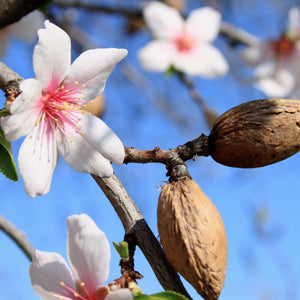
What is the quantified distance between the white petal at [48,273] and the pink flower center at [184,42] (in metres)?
1.34

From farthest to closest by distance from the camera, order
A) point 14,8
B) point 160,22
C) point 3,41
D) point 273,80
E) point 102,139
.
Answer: point 273,80 → point 160,22 → point 3,41 → point 14,8 → point 102,139

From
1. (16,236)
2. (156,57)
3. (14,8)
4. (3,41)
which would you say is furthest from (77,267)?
(156,57)

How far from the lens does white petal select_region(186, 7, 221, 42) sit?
6.31 ft

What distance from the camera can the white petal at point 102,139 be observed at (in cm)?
76

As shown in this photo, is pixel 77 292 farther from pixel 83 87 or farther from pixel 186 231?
pixel 83 87

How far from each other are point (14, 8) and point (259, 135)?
0.63 m

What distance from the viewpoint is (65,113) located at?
0.84 m

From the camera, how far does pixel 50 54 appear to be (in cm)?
75

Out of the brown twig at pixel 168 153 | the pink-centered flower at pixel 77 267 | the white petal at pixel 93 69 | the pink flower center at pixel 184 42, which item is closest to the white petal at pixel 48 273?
the pink-centered flower at pixel 77 267

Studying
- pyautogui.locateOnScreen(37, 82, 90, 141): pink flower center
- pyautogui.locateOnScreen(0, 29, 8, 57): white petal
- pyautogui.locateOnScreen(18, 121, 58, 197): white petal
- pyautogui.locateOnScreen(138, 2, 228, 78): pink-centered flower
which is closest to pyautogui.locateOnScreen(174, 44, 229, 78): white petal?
pyautogui.locateOnScreen(138, 2, 228, 78): pink-centered flower

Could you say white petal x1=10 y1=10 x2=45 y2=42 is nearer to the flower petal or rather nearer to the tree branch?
the tree branch

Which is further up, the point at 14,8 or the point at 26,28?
the point at 26,28

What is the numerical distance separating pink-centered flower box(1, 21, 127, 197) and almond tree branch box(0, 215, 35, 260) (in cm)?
41

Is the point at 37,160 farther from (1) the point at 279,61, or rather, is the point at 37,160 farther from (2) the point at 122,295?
(1) the point at 279,61
